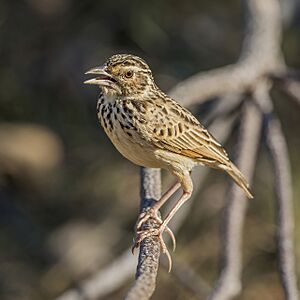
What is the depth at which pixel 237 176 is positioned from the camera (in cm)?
532

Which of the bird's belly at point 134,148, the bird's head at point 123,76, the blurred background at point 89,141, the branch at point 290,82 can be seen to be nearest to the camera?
the bird's belly at point 134,148

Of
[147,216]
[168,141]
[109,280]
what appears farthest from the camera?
[109,280]

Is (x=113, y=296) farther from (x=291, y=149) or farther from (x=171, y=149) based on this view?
(x=171, y=149)

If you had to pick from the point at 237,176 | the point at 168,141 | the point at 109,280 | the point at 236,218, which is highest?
the point at 168,141

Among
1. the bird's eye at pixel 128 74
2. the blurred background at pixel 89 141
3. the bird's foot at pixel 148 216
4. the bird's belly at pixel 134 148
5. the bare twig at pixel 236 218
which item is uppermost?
the bird's eye at pixel 128 74

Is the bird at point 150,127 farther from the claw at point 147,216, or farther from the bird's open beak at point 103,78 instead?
the claw at point 147,216

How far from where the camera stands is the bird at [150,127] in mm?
5008

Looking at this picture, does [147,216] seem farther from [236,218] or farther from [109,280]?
[109,280]

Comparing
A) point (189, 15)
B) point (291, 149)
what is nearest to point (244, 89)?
point (291, 149)

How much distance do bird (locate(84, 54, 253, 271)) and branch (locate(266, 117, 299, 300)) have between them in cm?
22

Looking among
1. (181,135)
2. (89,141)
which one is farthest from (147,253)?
(89,141)

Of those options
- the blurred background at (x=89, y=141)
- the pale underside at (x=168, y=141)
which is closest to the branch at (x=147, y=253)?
the pale underside at (x=168, y=141)

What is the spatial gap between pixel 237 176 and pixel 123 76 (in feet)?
2.58

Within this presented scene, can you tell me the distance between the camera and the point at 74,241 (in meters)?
8.82
